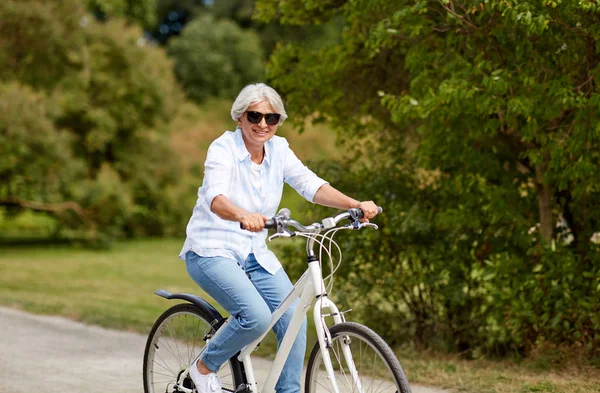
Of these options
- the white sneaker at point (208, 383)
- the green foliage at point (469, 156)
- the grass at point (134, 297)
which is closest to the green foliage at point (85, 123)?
the grass at point (134, 297)

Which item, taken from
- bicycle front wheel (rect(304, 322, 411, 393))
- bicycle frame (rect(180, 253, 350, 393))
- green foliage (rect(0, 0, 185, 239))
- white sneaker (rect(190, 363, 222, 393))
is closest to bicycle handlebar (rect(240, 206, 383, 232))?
bicycle frame (rect(180, 253, 350, 393))

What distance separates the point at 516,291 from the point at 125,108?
69.7 feet

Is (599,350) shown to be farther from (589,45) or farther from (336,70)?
(336,70)

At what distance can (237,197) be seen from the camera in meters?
4.54

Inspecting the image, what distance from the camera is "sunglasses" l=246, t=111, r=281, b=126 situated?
15.0 feet

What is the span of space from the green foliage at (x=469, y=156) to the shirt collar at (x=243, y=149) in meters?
2.49

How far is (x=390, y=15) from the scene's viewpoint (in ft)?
26.4

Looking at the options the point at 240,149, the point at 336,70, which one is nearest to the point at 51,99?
the point at 336,70

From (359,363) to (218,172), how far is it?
1122mm

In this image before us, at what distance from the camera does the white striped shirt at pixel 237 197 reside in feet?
14.8

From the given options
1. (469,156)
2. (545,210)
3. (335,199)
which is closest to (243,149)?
(335,199)

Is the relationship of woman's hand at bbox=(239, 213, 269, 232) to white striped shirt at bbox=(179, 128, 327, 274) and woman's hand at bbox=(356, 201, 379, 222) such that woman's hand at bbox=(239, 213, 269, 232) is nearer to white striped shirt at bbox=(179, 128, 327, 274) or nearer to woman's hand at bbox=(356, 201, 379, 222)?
white striped shirt at bbox=(179, 128, 327, 274)

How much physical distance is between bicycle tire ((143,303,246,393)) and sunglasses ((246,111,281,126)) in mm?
1068

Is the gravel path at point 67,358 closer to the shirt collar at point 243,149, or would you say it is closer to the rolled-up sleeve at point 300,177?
the rolled-up sleeve at point 300,177
